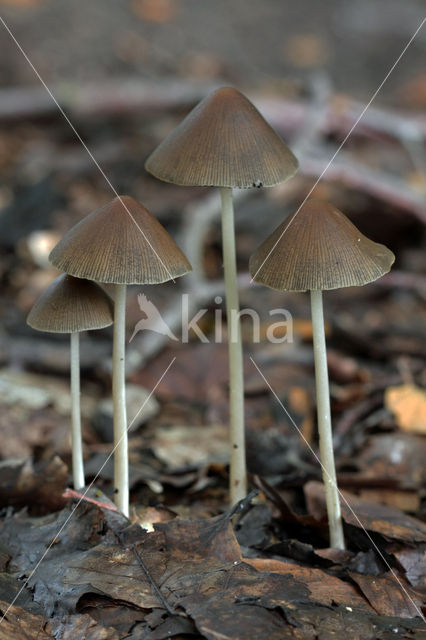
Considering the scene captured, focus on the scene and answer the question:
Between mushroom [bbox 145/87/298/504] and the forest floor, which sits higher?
mushroom [bbox 145/87/298/504]

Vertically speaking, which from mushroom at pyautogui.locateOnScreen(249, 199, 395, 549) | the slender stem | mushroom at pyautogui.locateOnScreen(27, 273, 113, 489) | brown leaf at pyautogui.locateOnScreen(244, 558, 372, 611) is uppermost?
mushroom at pyautogui.locateOnScreen(249, 199, 395, 549)

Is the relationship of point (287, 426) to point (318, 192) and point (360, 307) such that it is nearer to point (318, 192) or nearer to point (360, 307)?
point (360, 307)

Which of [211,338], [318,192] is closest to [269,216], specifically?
[318,192]

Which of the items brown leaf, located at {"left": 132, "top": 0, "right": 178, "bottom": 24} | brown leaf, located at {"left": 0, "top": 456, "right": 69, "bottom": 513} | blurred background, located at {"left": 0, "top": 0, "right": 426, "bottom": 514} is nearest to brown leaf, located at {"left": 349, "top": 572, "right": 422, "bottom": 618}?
blurred background, located at {"left": 0, "top": 0, "right": 426, "bottom": 514}

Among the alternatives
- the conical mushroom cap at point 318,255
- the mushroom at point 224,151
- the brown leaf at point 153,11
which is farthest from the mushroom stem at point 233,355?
the brown leaf at point 153,11

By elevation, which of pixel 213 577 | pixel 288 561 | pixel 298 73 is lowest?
pixel 288 561

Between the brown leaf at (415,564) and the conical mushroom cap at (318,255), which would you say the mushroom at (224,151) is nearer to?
the conical mushroom cap at (318,255)

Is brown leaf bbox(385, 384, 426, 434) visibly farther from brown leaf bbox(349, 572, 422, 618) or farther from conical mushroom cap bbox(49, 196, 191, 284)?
conical mushroom cap bbox(49, 196, 191, 284)
